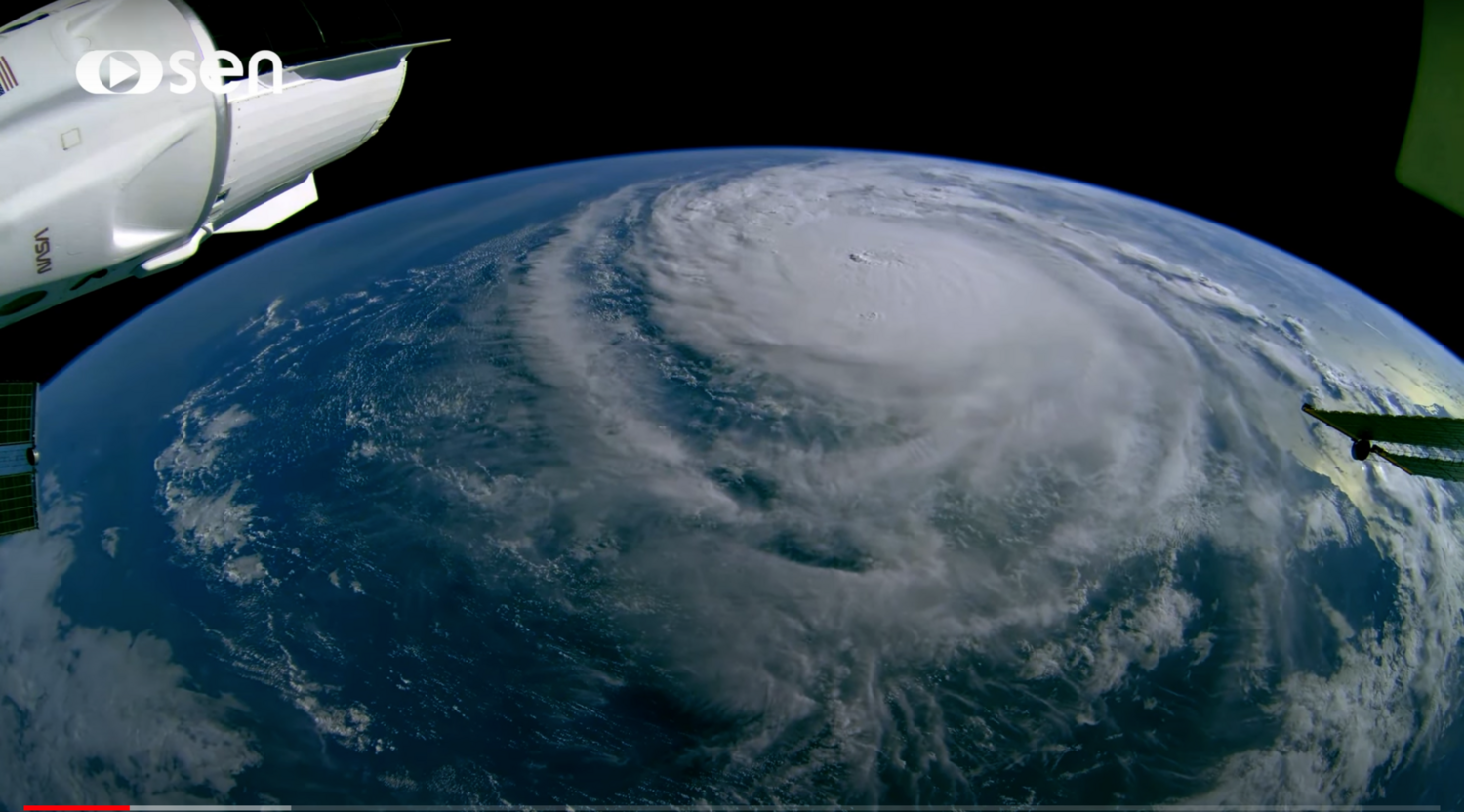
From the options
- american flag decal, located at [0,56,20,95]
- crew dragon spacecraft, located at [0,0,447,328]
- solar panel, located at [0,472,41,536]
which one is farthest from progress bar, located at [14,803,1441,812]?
american flag decal, located at [0,56,20,95]

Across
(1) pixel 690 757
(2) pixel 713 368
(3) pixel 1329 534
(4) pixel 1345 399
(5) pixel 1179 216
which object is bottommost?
(1) pixel 690 757

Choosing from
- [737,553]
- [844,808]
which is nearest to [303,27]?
[737,553]

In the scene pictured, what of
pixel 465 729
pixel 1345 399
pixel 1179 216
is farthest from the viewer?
pixel 1179 216

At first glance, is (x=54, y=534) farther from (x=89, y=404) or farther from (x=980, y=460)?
(x=980, y=460)

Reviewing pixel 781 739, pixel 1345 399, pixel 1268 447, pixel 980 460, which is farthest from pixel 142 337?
pixel 1345 399

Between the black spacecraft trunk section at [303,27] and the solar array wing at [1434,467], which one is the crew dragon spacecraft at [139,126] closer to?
the black spacecraft trunk section at [303,27]

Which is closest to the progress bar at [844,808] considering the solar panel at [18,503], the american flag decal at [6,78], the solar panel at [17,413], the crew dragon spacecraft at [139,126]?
the solar panel at [18,503]

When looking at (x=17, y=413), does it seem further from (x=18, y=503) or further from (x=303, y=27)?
(x=303, y=27)
